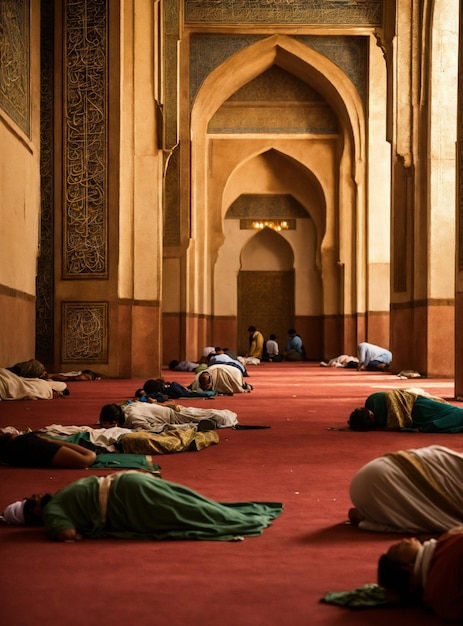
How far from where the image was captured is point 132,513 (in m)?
3.71

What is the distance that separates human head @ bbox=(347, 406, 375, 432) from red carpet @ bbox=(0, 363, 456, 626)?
0.98m

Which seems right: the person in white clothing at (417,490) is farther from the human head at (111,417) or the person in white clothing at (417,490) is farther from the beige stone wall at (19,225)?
the beige stone wall at (19,225)

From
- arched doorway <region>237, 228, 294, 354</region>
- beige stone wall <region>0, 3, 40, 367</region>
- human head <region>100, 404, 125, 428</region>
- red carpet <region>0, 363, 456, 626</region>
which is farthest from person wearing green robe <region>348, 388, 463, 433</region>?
arched doorway <region>237, 228, 294, 354</region>

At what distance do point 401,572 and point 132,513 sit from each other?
124 centimetres

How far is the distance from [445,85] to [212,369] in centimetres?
597

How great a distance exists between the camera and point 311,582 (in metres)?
3.06

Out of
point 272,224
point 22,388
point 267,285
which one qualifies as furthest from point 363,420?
point 267,285

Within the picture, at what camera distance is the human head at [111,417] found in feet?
22.9

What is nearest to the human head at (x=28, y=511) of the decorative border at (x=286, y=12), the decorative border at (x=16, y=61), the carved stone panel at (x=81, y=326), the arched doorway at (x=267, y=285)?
the decorative border at (x=16, y=61)

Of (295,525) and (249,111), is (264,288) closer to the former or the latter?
(249,111)

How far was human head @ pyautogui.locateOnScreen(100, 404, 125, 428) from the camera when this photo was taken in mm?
6965

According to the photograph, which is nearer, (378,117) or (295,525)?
(295,525)

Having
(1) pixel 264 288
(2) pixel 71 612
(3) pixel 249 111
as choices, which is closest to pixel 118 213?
(3) pixel 249 111

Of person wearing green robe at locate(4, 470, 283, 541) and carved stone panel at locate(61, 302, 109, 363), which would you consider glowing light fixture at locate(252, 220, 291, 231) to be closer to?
carved stone panel at locate(61, 302, 109, 363)
